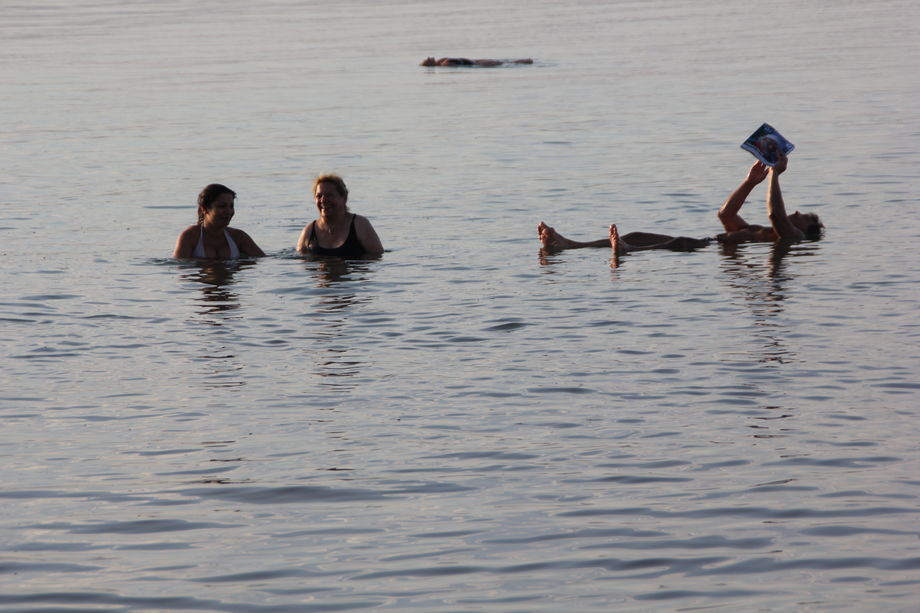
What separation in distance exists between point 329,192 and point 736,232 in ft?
15.7

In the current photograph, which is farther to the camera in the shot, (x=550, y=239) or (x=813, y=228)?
(x=813, y=228)

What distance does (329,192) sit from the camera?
1532 centimetres

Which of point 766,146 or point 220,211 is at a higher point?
point 766,146

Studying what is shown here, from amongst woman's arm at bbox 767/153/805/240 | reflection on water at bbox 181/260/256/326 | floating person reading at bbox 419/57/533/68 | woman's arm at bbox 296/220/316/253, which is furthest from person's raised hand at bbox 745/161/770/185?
floating person reading at bbox 419/57/533/68

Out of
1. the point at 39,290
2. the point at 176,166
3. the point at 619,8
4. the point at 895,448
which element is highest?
the point at 619,8

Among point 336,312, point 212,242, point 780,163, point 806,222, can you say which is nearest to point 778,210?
point 806,222

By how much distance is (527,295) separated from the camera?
1359 cm

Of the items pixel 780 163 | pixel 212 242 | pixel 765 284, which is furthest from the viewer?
pixel 212 242

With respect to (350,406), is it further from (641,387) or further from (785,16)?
(785,16)

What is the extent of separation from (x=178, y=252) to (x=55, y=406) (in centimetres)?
662

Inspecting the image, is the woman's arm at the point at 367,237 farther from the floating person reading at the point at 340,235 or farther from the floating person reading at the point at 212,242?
the floating person reading at the point at 212,242

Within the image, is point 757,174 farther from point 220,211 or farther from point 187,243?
point 187,243

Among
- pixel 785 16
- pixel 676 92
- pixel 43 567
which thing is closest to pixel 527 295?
pixel 43 567

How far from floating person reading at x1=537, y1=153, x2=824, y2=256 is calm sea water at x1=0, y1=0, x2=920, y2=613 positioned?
23cm
